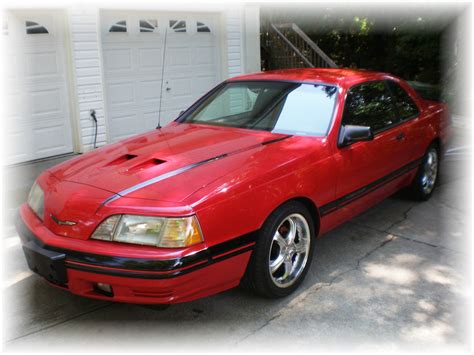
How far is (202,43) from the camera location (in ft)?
30.7

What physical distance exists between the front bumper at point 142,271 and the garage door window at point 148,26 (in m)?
5.84

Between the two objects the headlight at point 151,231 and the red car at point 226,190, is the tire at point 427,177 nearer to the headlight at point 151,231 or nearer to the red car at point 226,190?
the red car at point 226,190

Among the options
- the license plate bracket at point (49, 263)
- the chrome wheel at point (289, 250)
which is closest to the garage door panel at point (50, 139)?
the license plate bracket at point (49, 263)

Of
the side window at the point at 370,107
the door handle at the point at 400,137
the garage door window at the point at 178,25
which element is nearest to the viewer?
the side window at the point at 370,107

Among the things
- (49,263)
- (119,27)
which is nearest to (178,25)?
(119,27)

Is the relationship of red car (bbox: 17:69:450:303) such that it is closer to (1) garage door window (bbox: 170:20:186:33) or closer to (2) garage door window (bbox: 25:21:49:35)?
(2) garage door window (bbox: 25:21:49:35)

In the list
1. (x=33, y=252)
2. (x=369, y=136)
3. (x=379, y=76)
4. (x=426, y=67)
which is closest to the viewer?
(x=33, y=252)

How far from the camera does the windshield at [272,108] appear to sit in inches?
166

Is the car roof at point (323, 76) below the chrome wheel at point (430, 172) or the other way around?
the other way around

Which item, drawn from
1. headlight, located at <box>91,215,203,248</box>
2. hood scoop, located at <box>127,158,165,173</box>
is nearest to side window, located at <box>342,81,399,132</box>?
hood scoop, located at <box>127,158,165,173</box>

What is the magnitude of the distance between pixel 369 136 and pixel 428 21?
9.70 m

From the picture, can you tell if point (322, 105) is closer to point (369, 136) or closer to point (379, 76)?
point (369, 136)

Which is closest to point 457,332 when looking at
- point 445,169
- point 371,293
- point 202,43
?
point 371,293

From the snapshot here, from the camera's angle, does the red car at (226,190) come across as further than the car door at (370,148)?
No
